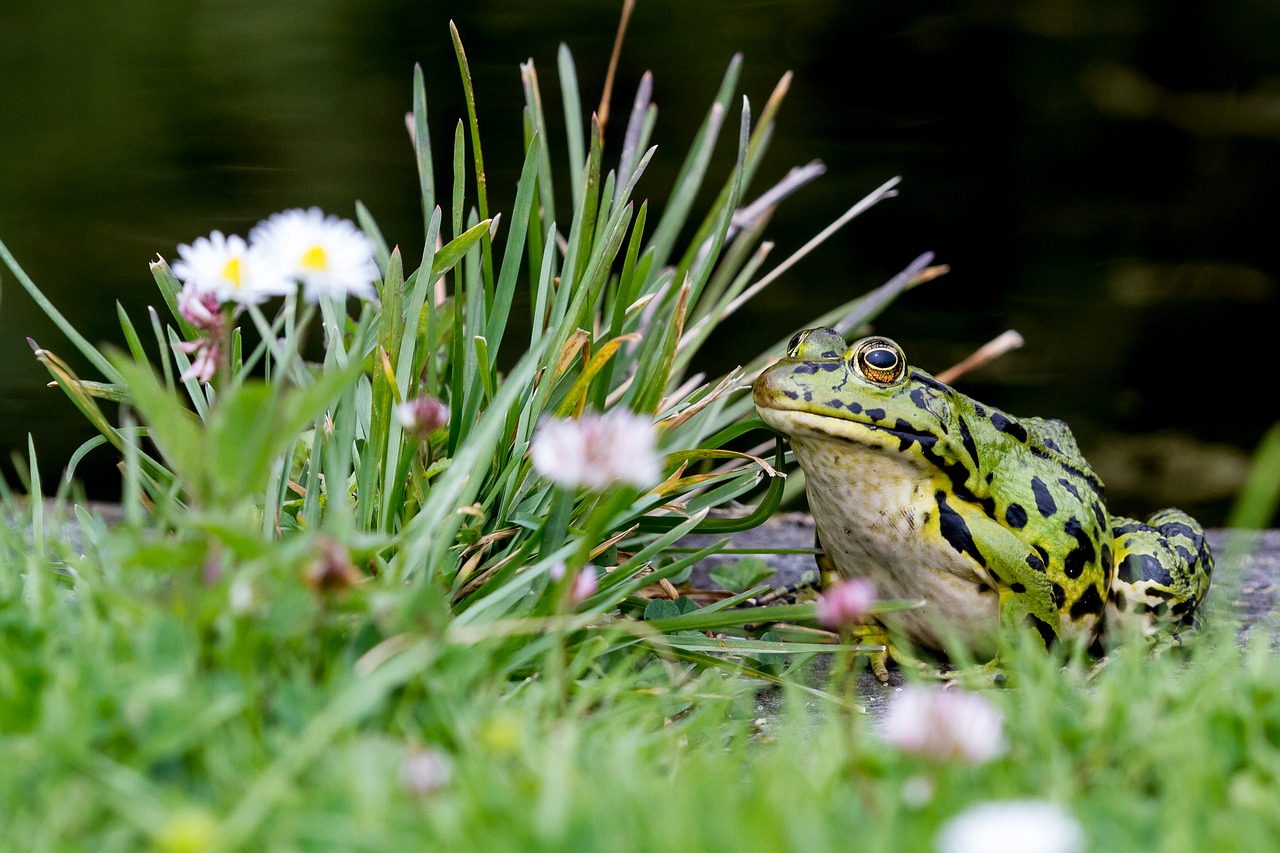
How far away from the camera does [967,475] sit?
8.79 ft

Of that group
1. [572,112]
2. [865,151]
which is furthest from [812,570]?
[865,151]

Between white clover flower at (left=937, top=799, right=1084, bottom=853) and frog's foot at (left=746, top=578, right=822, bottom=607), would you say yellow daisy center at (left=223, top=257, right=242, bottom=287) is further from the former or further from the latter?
frog's foot at (left=746, top=578, right=822, bottom=607)

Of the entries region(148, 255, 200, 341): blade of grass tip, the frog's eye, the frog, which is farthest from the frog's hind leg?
region(148, 255, 200, 341): blade of grass tip

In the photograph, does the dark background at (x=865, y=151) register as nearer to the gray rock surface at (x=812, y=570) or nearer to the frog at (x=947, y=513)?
the gray rock surface at (x=812, y=570)

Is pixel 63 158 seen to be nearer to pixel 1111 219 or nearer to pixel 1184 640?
pixel 1111 219

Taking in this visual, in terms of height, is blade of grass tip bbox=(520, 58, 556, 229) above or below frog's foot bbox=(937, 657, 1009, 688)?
above

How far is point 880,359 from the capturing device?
2.64 m

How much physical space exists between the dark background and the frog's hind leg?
151 inches

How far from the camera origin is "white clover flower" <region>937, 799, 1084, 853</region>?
118cm

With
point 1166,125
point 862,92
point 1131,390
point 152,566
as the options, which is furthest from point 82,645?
point 1166,125

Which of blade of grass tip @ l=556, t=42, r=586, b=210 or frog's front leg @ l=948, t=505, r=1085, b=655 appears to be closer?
frog's front leg @ l=948, t=505, r=1085, b=655

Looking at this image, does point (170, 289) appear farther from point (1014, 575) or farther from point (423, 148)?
point (1014, 575)

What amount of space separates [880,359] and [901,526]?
354 millimetres

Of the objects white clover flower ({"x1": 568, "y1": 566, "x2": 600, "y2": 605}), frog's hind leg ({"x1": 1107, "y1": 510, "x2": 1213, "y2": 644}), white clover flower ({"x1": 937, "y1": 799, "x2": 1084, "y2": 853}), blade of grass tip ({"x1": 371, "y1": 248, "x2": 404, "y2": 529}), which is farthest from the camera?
frog's hind leg ({"x1": 1107, "y1": 510, "x2": 1213, "y2": 644})
